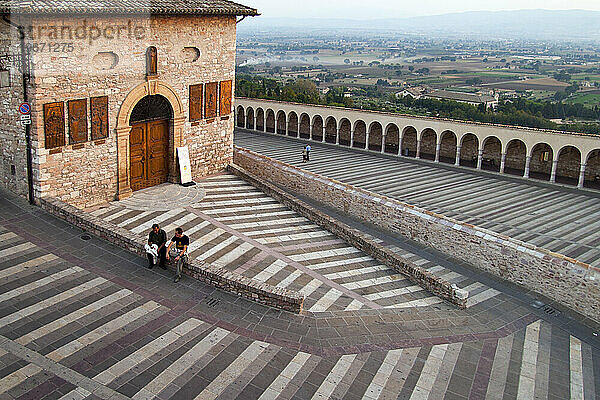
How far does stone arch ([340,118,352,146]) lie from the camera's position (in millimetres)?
41625

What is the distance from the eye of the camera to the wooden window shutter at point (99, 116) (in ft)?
54.9

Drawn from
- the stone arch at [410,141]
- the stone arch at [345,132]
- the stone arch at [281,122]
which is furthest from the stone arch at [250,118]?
the stone arch at [410,141]

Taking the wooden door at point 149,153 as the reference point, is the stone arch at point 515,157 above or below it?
below

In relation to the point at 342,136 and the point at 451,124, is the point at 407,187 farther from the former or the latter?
the point at 342,136

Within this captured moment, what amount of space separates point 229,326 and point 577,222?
57.7 feet

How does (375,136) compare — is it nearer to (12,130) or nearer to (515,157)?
(515,157)

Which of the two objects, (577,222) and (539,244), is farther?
(577,222)

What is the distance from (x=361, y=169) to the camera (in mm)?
32562

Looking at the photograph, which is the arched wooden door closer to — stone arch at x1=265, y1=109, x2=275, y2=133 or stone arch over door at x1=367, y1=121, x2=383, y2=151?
stone arch over door at x1=367, y1=121, x2=383, y2=151

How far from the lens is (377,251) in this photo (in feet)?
52.9

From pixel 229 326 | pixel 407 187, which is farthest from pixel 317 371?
pixel 407 187

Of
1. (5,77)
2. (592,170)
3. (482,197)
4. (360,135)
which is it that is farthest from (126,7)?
(360,135)

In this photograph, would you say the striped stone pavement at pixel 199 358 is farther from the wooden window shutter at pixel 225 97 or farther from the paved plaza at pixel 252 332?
the wooden window shutter at pixel 225 97

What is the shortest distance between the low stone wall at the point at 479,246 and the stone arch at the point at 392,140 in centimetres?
1590
